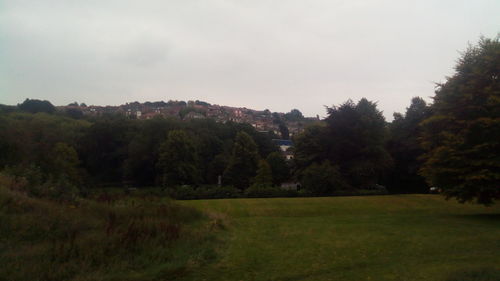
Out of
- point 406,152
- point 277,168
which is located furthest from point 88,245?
point 277,168

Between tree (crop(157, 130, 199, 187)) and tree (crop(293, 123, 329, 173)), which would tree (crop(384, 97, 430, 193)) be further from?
tree (crop(157, 130, 199, 187))

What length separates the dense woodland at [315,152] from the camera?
656 inches

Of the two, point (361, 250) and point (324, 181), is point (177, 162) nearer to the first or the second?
point (324, 181)

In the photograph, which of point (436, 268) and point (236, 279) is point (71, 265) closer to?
point (236, 279)

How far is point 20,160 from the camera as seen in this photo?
85.3 feet

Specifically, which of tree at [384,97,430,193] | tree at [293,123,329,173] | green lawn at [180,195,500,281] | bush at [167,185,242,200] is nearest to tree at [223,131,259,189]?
tree at [293,123,329,173]

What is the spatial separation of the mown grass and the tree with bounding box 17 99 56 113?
299 ft

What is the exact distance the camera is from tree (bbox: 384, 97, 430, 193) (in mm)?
41812

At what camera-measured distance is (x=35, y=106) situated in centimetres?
9138

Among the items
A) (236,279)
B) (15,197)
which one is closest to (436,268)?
(236,279)

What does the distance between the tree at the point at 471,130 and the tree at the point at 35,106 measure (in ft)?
310

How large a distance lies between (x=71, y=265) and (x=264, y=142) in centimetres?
5333

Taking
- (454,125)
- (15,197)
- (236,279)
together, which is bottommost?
(236,279)

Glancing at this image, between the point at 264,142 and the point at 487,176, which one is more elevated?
the point at 264,142
